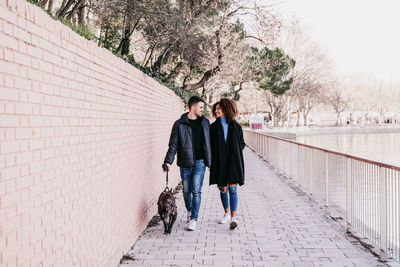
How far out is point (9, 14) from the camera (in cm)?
243

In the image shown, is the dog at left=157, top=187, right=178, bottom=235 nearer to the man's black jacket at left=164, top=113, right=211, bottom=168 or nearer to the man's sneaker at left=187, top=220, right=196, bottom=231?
the man's sneaker at left=187, top=220, right=196, bottom=231

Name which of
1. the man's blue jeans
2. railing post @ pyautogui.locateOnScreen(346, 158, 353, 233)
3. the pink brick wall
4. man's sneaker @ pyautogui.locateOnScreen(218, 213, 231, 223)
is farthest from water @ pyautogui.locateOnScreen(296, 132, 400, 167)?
the pink brick wall

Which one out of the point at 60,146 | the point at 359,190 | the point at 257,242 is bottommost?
the point at 257,242

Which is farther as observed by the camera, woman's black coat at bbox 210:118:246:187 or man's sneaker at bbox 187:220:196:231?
woman's black coat at bbox 210:118:246:187

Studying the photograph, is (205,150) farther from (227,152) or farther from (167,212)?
(167,212)

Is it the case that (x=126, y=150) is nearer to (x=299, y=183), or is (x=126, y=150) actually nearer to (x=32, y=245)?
(x=32, y=245)

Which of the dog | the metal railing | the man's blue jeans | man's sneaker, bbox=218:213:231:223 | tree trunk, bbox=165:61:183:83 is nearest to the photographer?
the metal railing

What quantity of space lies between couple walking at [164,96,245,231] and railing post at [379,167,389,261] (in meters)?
2.15

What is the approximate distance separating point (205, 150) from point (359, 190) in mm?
2245

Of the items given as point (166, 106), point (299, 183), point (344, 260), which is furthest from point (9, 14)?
point (299, 183)

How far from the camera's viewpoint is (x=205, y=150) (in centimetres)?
668

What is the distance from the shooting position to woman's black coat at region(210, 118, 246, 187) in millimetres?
6773

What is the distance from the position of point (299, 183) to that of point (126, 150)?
257 inches

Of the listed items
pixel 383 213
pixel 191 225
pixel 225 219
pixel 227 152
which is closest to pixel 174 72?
pixel 227 152
